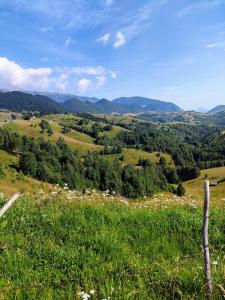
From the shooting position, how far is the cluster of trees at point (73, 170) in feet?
502

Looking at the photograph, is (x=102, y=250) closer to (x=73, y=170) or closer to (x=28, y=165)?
(x=28, y=165)

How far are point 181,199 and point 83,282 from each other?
6925 millimetres

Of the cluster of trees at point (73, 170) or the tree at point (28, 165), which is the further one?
the cluster of trees at point (73, 170)

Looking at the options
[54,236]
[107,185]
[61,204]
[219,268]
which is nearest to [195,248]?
[219,268]

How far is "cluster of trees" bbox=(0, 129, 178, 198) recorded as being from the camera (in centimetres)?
15300

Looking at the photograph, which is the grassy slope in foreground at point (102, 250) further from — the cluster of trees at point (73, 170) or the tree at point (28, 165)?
the tree at point (28, 165)

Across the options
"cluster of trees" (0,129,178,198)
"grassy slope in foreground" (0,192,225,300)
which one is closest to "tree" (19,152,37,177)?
"cluster of trees" (0,129,178,198)

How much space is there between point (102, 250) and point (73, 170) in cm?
16157

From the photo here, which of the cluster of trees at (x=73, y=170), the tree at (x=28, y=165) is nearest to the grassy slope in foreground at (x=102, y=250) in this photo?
the cluster of trees at (x=73, y=170)

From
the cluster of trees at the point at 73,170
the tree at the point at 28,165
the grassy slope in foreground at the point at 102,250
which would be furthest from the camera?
the cluster of trees at the point at 73,170

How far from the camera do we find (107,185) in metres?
168

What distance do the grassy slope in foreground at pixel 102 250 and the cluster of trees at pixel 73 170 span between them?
13928cm

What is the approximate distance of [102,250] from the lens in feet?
26.7

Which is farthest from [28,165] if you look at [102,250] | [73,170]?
[102,250]
